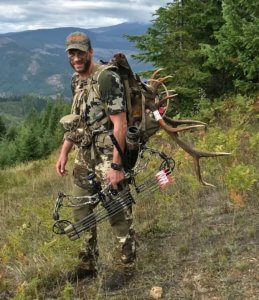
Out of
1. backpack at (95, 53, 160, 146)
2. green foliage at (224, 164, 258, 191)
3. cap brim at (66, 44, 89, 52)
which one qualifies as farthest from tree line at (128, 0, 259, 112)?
cap brim at (66, 44, 89, 52)

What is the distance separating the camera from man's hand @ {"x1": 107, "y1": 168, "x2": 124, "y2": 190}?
4.23 m

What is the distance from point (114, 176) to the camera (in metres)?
4.23

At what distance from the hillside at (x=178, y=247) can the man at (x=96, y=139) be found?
17 centimetres

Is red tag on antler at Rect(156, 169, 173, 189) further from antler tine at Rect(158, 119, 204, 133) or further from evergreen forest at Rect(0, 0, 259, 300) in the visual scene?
antler tine at Rect(158, 119, 204, 133)

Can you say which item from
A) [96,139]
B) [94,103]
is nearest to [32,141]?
[96,139]

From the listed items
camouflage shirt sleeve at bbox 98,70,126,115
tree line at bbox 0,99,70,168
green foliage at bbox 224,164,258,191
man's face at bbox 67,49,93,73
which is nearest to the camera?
camouflage shirt sleeve at bbox 98,70,126,115

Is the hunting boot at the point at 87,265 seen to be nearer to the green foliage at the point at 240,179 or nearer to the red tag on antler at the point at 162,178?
the red tag on antler at the point at 162,178

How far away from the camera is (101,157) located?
14.9 feet

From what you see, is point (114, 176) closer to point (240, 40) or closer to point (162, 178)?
point (162, 178)

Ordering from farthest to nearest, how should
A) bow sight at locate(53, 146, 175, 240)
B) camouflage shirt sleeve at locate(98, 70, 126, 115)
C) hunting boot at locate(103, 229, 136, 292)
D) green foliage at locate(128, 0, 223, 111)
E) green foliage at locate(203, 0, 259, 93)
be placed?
1. green foliage at locate(128, 0, 223, 111)
2. green foliage at locate(203, 0, 259, 93)
3. hunting boot at locate(103, 229, 136, 292)
4. bow sight at locate(53, 146, 175, 240)
5. camouflage shirt sleeve at locate(98, 70, 126, 115)

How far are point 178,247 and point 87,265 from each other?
1015 mm

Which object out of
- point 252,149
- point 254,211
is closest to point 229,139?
point 252,149

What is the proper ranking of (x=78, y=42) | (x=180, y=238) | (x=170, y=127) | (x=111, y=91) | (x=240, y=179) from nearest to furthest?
(x=111, y=91), (x=78, y=42), (x=170, y=127), (x=180, y=238), (x=240, y=179)

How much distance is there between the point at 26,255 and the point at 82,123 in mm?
1848
